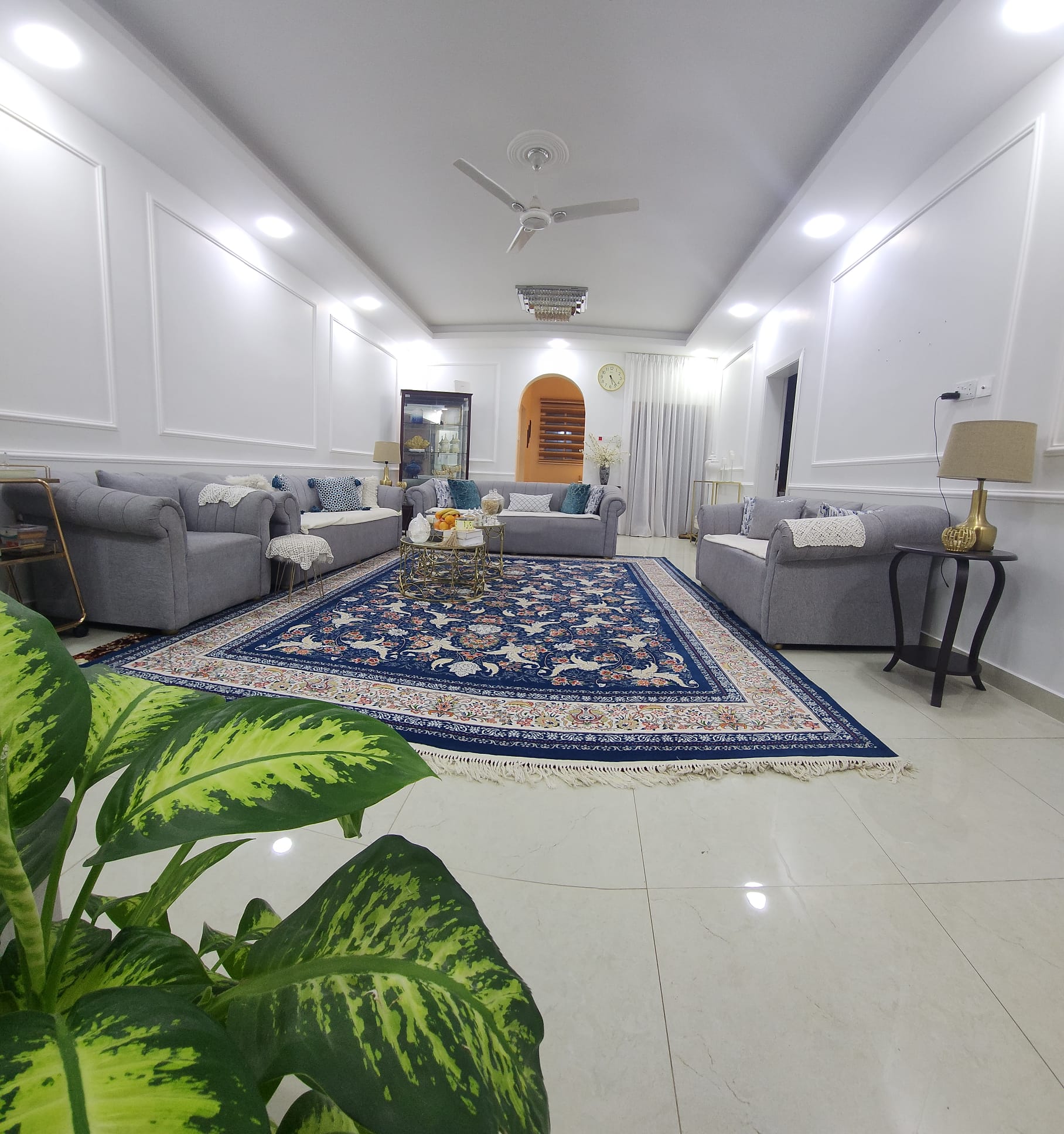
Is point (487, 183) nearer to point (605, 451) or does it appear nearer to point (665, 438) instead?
point (605, 451)

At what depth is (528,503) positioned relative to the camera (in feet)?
19.6

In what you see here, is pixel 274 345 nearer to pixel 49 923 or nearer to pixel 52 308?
pixel 52 308

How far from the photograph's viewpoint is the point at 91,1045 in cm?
24

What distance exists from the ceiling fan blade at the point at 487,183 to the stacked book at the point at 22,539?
277 cm

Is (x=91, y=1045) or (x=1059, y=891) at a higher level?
(x=91, y=1045)

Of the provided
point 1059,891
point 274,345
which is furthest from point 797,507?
point 274,345

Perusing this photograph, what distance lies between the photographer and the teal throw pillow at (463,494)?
6.15 m

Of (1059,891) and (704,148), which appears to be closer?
(1059,891)

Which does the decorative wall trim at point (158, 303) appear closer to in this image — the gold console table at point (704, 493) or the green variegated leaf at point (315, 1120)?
the green variegated leaf at point (315, 1120)

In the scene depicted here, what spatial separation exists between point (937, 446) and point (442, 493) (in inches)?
176

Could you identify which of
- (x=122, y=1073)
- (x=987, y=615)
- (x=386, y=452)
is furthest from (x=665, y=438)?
(x=122, y=1073)

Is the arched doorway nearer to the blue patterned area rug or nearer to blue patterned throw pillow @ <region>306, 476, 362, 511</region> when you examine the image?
blue patterned throw pillow @ <region>306, 476, 362, 511</region>

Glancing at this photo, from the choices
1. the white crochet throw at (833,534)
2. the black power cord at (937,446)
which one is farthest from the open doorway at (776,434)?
the white crochet throw at (833,534)

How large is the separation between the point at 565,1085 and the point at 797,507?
12.3 ft
